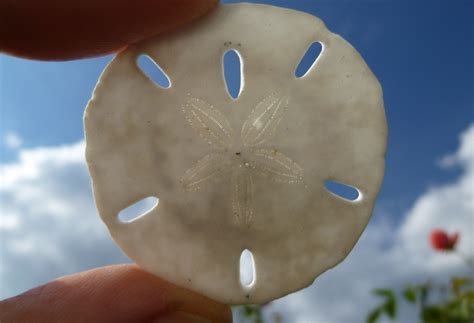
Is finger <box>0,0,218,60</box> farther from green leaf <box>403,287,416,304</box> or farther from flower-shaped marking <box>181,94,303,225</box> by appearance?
green leaf <box>403,287,416,304</box>

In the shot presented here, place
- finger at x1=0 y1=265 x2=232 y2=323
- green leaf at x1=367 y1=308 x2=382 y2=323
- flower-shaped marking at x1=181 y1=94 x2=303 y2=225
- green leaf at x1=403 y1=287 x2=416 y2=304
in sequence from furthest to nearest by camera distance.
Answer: green leaf at x1=403 y1=287 x2=416 y2=304
green leaf at x1=367 y1=308 x2=382 y2=323
finger at x1=0 y1=265 x2=232 y2=323
flower-shaped marking at x1=181 y1=94 x2=303 y2=225

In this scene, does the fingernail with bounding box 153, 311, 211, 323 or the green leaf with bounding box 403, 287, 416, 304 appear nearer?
the fingernail with bounding box 153, 311, 211, 323

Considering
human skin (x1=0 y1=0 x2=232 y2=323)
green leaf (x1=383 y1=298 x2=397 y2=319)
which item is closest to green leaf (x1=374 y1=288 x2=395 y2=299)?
green leaf (x1=383 y1=298 x2=397 y2=319)

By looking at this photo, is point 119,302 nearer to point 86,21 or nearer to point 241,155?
point 241,155

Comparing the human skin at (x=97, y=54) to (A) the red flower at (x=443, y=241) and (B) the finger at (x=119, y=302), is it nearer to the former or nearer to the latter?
(B) the finger at (x=119, y=302)

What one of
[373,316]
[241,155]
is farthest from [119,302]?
[373,316]

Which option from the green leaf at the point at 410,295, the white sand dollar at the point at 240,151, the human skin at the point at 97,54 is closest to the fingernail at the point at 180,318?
the human skin at the point at 97,54

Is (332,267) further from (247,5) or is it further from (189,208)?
(247,5)

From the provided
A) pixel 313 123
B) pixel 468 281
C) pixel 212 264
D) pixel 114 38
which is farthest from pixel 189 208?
pixel 468 281

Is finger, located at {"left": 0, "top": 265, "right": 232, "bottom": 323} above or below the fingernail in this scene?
above
